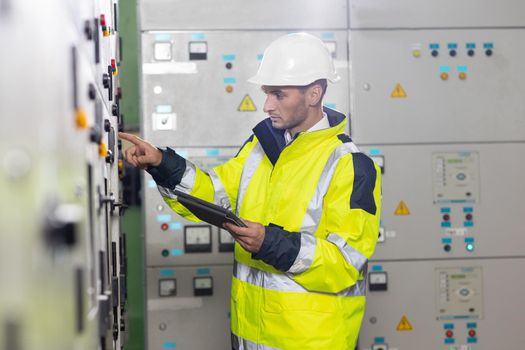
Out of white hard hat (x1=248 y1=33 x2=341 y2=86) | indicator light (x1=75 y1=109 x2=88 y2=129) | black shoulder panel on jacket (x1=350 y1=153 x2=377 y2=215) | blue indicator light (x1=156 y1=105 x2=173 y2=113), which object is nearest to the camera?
indicator light (x1=75 y1=109 x2=88 y2=129)

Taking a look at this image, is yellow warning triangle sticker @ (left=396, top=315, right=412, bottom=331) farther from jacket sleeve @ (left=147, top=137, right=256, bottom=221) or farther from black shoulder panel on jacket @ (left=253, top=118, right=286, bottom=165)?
black shoulder panel on jacket @ (left=253, top=118, right=286, bottom=165)

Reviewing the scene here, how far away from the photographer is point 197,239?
3.72 metres

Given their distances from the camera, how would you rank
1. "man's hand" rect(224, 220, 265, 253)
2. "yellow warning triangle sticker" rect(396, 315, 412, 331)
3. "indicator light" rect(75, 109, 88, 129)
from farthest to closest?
"yellow warning triangle sticker" rect(396, 315, 412, 331), "man's hand" rect(224, 220, 265, 253), "indicator light" rect(75, 109, 88, 129)

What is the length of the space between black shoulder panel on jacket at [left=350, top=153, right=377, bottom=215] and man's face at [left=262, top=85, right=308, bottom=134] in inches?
11.3

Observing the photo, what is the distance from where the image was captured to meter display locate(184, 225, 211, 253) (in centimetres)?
372

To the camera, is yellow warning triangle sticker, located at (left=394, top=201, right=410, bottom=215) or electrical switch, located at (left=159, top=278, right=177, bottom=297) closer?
electrical switch, located at (left=159, top=278, right=177, bottom=297)

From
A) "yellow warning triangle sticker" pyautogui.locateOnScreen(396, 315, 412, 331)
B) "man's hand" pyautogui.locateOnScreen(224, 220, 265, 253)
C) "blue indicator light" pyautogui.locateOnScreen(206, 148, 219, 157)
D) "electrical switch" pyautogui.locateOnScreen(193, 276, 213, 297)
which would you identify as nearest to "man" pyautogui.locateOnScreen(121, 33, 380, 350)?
"man's hand" pyautogui.locateOnScreen(224, 220, 265, 253)

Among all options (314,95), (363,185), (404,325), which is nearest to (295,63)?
(314,95)

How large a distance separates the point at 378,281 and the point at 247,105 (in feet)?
4.08

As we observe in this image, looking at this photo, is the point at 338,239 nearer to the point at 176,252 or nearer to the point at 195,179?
the point at 195,179

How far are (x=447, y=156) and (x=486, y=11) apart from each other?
0.88 metres

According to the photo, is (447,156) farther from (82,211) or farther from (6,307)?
(6,307)

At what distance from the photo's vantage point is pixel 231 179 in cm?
290

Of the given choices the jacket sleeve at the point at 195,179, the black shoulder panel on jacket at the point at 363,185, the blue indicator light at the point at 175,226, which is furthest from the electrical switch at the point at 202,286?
the black shoulder panel on jacket at the point at 363,185
